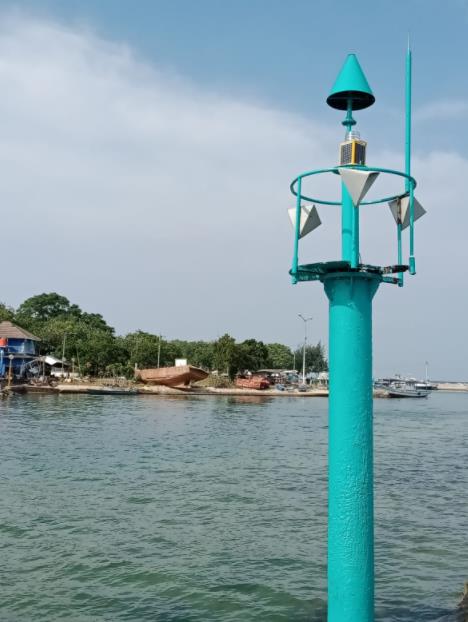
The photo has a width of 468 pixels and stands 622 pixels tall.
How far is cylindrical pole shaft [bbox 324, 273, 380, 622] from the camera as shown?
5.34 meters

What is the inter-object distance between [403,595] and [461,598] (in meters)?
0.93

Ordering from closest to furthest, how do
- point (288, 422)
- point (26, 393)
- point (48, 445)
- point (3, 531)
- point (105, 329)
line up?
point (3, 531)
point (48, 445)
point (288, 422)
point (26, 393)
point (105, 329)

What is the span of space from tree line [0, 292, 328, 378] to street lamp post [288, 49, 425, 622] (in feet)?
319

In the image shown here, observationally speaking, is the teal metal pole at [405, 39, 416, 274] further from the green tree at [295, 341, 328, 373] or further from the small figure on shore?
the green tree at [295, 341, 328, 373]

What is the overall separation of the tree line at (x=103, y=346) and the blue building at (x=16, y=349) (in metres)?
8.22

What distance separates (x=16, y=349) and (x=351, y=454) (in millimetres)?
90481

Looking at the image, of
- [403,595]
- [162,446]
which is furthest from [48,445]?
[403,595]

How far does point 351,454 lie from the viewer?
538 centimetres

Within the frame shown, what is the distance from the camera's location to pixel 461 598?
1064 cm

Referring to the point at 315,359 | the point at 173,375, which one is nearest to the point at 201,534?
the point at 173,375

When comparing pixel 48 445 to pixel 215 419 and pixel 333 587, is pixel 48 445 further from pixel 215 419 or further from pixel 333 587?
pixel 333 587

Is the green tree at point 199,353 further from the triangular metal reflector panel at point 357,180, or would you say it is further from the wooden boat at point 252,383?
the triangular metal reflector panel at point 357,180

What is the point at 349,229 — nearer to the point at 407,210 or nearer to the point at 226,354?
the point at 407,210

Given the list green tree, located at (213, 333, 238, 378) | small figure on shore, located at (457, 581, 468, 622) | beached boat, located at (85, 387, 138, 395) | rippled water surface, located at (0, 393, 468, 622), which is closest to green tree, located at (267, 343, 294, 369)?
green tree, located at (213, 333, 238, 378)
